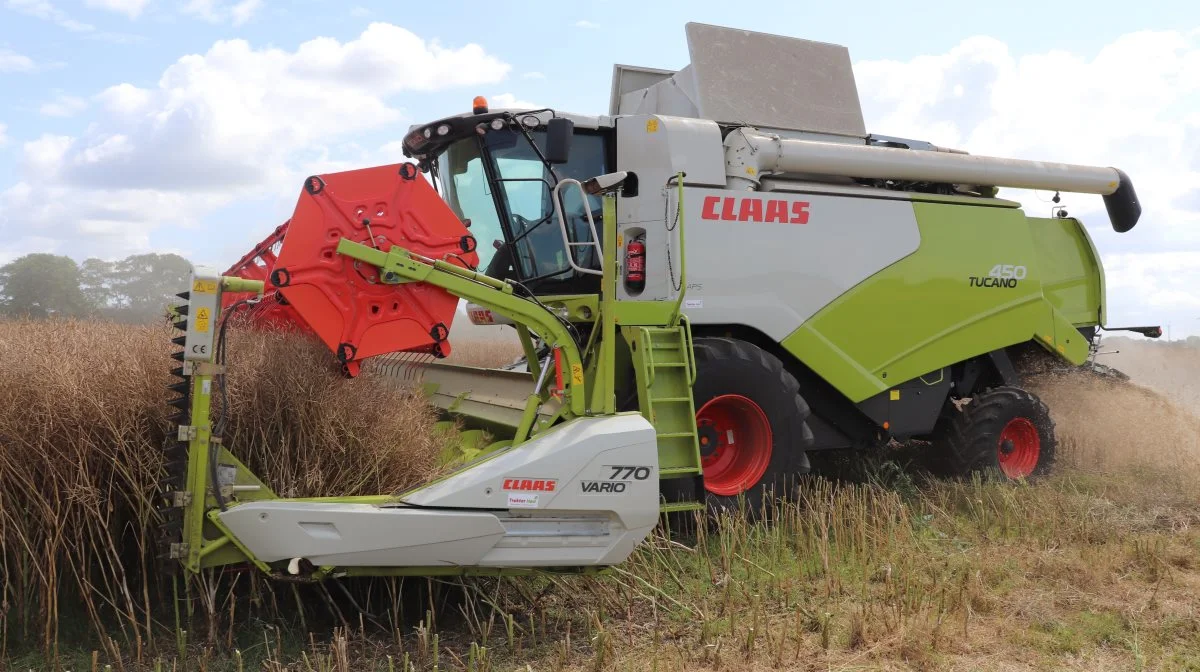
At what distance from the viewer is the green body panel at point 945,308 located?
18.4ft

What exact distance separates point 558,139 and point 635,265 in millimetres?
855

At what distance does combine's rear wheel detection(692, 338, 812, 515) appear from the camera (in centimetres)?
491

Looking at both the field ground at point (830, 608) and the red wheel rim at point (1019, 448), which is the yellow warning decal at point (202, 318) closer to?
the field ground at point (830, 608)

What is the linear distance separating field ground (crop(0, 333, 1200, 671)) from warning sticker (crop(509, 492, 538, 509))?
44 cm

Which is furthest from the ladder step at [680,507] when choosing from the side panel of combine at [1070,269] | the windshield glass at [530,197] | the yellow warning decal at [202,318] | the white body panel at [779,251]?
the side panel of combine at [1070,269]

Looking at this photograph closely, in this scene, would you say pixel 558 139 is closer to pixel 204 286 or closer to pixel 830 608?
pixel 204 286

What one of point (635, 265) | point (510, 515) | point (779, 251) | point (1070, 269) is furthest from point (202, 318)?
point (1070, 269)

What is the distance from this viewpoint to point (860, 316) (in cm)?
566

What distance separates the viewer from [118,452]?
3518 mm

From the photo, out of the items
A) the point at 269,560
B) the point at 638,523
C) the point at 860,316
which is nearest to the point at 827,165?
the point at 860,316

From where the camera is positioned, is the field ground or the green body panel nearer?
the field ground

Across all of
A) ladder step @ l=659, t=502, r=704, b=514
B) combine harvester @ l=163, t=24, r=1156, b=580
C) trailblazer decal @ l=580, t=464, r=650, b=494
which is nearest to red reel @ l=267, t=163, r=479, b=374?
combine harvester @ l=163, t=24, r=1156, b=580

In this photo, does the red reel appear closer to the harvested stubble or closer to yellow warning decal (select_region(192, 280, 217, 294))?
the harvested stubble

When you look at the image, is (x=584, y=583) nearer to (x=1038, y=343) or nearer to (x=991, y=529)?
(x=991, y=529)
